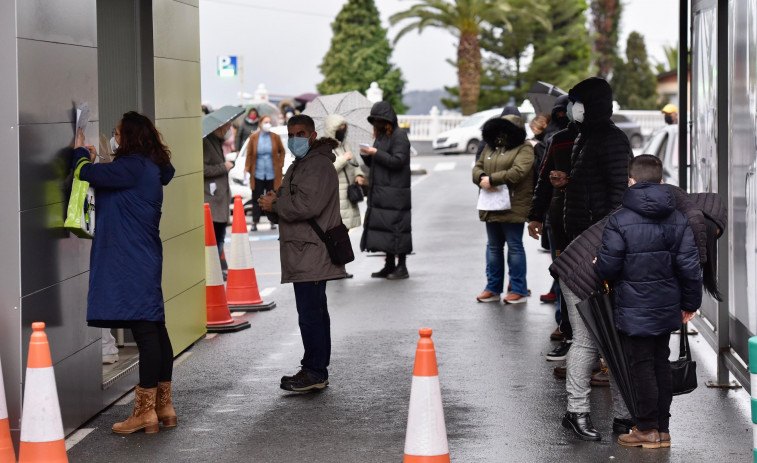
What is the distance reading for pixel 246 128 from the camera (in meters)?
24.4

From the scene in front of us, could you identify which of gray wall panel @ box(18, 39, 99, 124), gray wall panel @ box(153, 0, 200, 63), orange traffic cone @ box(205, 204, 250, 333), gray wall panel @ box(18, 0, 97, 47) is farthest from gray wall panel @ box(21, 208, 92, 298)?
orange traffic cone @ box(205, 204, 250, 333)

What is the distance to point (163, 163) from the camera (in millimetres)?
7277

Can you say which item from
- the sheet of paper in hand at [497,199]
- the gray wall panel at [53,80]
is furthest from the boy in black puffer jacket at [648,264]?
the sheet of paper in hand at [497,199]

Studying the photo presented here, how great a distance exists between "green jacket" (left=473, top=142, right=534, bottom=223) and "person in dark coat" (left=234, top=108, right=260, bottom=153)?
12551 mm

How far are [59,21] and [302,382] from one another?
2831 millimetres

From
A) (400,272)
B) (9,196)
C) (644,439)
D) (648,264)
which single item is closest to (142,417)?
(9,196)

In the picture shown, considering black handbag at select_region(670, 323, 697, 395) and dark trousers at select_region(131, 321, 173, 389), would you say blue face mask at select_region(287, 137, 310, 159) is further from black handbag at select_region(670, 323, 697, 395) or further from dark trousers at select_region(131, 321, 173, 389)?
black handbag at select_region(670, 323, 697, 395)

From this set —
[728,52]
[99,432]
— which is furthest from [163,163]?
[728,52]

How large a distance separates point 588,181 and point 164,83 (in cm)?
329

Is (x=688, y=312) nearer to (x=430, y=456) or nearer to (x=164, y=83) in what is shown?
(x=430, y=456)

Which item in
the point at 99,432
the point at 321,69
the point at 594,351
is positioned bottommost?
the point at 99,432

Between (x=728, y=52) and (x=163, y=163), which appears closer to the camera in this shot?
(x=163, y=163)

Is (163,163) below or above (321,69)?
below

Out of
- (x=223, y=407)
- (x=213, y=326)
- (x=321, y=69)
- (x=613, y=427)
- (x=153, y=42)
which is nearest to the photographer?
(x=613, y=427)
